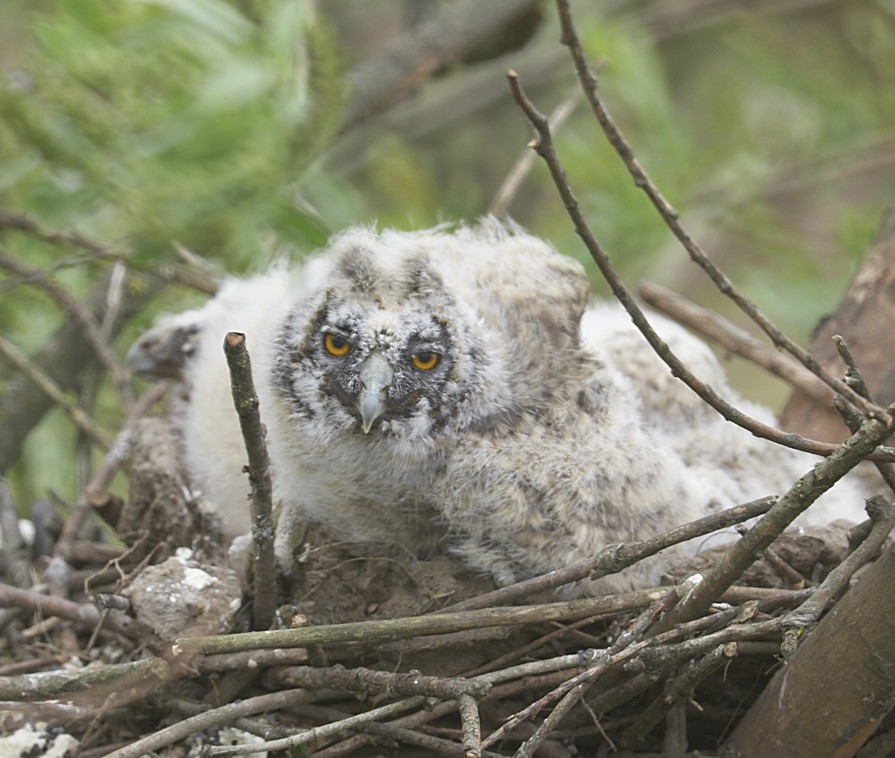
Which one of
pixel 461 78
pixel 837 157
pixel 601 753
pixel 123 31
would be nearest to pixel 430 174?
pixel 461 78

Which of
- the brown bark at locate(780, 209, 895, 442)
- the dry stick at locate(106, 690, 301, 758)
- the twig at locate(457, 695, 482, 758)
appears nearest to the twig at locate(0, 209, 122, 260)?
the dry stick at locate(106, 690, 301, 758)

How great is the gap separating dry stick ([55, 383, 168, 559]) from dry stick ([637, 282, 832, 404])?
1701 millimetres

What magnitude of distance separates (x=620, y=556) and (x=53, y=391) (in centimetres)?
200

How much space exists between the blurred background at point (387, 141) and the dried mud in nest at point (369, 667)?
0.82m

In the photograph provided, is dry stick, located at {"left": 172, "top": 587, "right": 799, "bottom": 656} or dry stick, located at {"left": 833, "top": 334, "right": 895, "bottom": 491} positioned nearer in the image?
dry stick, located at {"left": 833, "top": 334, "right": 895, "bottom": 491}

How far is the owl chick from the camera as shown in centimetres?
272

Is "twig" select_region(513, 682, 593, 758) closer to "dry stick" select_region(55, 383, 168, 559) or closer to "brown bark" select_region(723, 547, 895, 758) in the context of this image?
"brown bark" select_region(723, 547, 895, 758)

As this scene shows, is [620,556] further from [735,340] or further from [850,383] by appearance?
[735,340]

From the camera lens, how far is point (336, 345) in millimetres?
2770

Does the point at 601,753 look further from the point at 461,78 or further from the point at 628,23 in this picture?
the point at 461,78

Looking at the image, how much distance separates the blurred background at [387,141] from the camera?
2717mm

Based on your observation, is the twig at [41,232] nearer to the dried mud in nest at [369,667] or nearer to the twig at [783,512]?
the dried mud in nest at [369,667]

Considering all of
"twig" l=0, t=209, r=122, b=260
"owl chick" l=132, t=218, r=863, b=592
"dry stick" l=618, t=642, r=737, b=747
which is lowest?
"dry stick" l=618, t=642, r=737, b=747

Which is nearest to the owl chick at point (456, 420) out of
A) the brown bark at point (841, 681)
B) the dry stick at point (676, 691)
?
the dry stick at point (676, 691)
